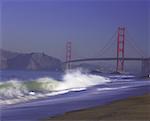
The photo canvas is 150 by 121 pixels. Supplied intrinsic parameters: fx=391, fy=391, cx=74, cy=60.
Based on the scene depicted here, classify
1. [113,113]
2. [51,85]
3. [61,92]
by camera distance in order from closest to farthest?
→ [113,113], [61,92], [51,85]

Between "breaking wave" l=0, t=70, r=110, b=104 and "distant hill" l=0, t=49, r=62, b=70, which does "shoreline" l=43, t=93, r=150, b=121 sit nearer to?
"distant hill" l=0, t=49, r=62, b=70

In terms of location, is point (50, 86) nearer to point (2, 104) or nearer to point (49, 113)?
point (2, 104)

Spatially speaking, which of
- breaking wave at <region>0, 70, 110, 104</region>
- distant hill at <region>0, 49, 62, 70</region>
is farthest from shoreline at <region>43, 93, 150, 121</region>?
breaking wave at <region>0, 70, 110, 104</region>

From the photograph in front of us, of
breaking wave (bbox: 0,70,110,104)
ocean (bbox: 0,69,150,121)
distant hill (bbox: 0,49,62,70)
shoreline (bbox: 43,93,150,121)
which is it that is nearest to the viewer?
shoreline (bbox: 43,93,150,121)

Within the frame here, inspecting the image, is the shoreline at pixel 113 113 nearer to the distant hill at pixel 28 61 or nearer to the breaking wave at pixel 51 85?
the distant hill at pixel 28 61

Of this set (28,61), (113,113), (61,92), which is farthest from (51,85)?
(113,113)

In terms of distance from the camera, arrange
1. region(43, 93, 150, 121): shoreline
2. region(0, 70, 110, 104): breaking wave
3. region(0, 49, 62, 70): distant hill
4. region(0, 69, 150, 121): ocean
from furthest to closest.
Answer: region(0, 70, 110, 104): breaking wave < region(0, 49, 62, 70): distant hill < region(0, 69, 150, 121): ocean < region(43, 93, 150, 121): shoreline

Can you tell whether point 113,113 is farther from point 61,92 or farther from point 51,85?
point 51,85
